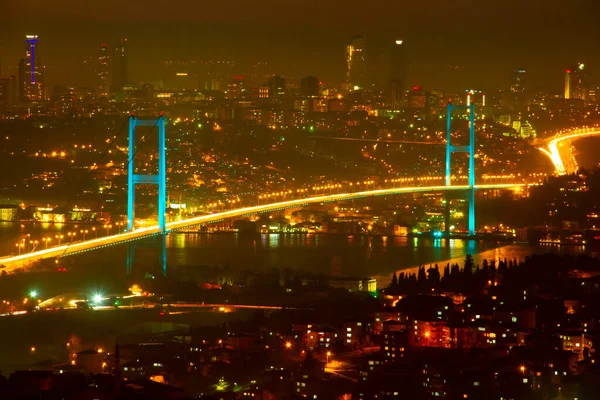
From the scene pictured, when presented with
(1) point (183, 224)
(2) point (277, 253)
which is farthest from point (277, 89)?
(1) point (183, 224)

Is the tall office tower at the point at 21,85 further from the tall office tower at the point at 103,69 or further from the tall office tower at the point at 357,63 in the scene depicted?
the tall office tower at the point at 357,63

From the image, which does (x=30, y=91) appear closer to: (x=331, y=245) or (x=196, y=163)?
(x=196, y=163)

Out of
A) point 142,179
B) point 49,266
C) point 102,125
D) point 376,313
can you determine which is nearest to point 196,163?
point 102,125

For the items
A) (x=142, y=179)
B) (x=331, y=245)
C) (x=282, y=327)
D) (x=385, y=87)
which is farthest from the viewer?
(x=385, y=87)

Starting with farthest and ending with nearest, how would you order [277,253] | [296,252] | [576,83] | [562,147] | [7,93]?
[576,83] < [562,147] < [7,93] < [296,252] < [277,253]

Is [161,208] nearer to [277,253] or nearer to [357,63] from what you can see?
[277,253]
